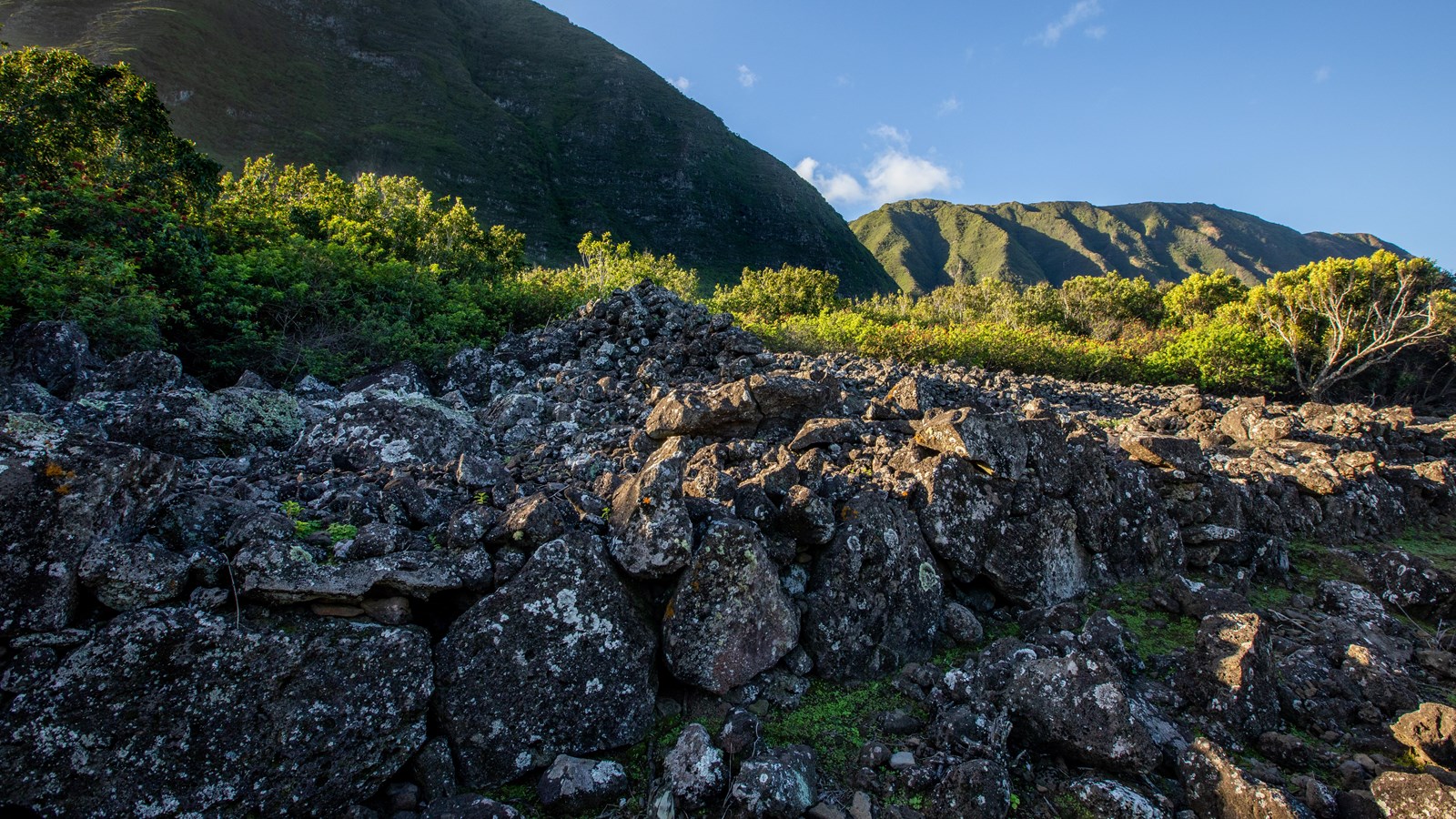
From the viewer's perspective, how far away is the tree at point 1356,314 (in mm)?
19062

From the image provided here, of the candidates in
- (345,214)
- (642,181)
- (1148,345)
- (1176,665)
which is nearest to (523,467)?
(1176,665)

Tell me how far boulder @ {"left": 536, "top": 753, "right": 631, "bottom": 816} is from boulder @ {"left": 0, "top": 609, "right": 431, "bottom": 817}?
76 cm

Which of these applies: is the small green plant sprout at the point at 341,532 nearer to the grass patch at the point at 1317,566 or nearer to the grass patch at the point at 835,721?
the grass patch at the point at 835,721

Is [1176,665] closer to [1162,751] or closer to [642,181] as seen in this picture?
[1162,751]

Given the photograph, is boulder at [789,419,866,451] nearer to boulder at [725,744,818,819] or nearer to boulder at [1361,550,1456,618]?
boulder at [725,744,818,819]

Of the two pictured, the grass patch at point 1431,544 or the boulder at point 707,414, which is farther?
the grass patch at point 1431,544

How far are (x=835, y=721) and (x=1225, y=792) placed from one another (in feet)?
6.28

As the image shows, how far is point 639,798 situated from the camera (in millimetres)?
3189

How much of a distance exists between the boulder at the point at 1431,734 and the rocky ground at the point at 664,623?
0.02 metres

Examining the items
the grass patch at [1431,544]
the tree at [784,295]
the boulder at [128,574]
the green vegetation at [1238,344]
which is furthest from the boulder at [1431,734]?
the tree at [784,295]

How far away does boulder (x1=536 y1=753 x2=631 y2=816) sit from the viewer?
310 centimetres

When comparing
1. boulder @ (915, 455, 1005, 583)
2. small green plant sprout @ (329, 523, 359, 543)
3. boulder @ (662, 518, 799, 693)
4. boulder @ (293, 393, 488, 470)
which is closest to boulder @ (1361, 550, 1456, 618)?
boulder @ (915, 455, 1005, 583)

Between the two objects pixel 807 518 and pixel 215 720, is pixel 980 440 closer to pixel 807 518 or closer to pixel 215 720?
pixel 807 518

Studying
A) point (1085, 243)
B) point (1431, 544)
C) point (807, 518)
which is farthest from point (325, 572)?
point (1085, 243)
